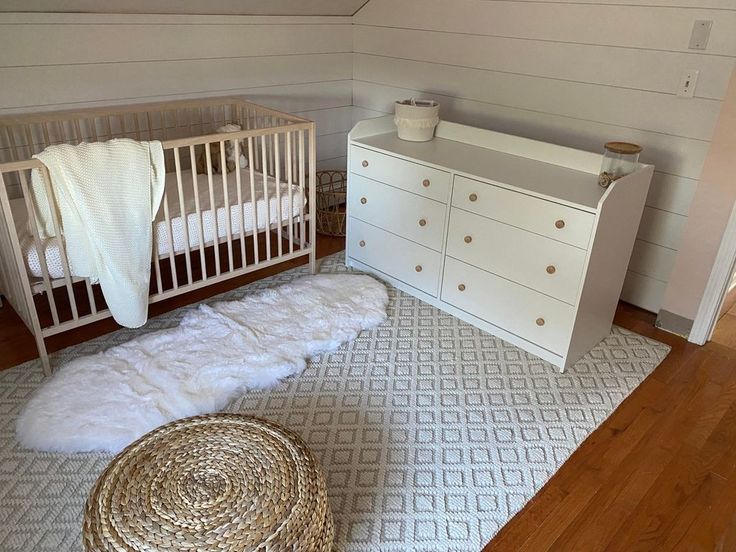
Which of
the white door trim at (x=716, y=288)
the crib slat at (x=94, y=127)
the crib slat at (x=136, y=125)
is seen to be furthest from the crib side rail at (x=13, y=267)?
the white door trim at (x=716, y=288)

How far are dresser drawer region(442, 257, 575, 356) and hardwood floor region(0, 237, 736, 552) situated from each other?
1.24ft

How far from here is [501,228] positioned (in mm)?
2346

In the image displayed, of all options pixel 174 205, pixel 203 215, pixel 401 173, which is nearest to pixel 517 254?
pixel 401 173

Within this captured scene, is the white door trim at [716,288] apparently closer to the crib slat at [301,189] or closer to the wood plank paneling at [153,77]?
the crib slat at [301,189]

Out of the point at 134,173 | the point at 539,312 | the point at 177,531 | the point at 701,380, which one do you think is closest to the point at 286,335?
the point at 134,173

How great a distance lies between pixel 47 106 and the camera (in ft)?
8.30

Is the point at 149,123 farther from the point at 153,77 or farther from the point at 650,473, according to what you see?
the point at 650,473


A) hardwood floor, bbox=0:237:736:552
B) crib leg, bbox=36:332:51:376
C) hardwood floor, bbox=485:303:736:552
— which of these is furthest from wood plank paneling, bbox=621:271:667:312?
crib leg, bbox=36:332:51:376

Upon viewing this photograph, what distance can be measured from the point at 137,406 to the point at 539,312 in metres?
1.59

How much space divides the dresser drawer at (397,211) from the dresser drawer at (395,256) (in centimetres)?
4

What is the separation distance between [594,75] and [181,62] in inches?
80.6

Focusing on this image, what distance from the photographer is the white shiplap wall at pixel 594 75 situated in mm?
2324

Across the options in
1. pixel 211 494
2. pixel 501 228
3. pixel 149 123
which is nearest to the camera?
pixel 211 494

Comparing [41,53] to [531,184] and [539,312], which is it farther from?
[539,312]
